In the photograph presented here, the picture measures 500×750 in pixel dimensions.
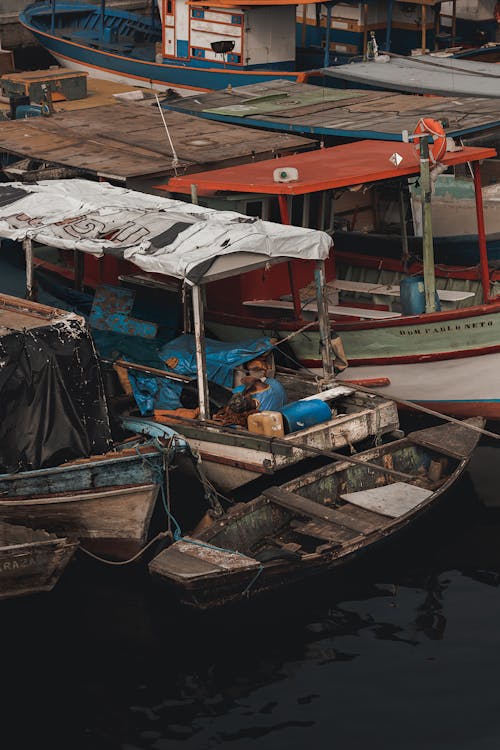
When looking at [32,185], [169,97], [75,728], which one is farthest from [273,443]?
[169,97]

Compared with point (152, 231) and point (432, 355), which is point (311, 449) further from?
point (152, 231)

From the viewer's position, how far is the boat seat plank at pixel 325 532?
47.9 feet

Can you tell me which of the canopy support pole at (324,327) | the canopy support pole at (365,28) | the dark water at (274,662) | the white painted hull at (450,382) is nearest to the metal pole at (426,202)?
the white painted hull at (450,382)

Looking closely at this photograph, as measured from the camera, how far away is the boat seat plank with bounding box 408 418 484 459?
16.3 meters

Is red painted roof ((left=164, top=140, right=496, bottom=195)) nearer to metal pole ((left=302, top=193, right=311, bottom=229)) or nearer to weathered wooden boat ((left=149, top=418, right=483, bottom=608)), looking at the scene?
metal pole ((left=302, top=193, right=311, bottom=229))

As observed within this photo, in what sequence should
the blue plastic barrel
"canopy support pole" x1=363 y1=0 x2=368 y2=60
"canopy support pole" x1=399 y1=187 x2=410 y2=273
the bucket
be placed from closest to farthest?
the blue plastic barrel → the bucket → "canopy support pole" x1=399 y1=187 x2=410 y2=273 → "canopy support pole" x1=363 y1=0 x2=368 y2=60

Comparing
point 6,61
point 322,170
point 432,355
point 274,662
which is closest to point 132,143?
point 322,170

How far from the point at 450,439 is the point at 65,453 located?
17.1 feet

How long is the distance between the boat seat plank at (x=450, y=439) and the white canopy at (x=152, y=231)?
2.85m

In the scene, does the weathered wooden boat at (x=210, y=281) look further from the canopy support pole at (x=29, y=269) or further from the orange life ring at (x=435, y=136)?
the orange life ring at (x=435, y=136)

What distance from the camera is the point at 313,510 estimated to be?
15.1 meters

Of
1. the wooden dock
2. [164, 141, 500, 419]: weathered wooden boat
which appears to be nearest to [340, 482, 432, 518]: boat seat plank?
[164, 141, 500, 419]: weathered wooden boat

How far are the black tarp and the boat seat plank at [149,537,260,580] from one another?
2135 mm

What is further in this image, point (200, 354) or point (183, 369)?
point (183, 369)
